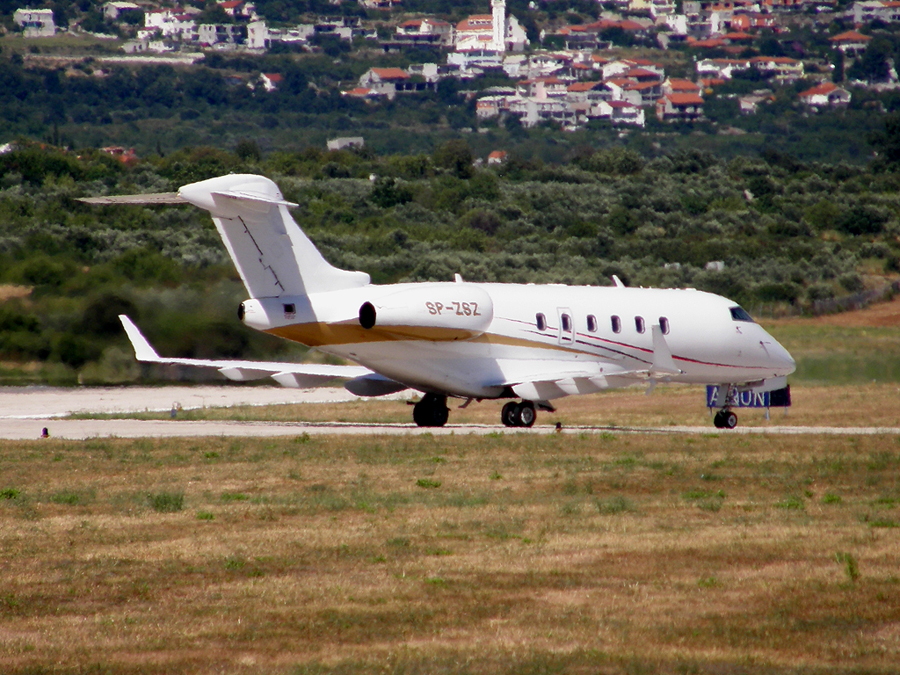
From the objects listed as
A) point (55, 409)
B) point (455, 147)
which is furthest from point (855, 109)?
point (55, 409)

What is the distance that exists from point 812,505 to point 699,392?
22995 mm

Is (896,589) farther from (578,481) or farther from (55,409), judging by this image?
(55,409)

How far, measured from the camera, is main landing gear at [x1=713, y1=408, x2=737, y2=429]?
30062mm

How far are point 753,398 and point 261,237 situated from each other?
1577 centimetres

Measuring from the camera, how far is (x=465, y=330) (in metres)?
26.7

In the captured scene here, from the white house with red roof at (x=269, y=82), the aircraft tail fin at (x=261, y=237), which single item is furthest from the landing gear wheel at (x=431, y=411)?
the white house with red roof at (x=269, y=82)

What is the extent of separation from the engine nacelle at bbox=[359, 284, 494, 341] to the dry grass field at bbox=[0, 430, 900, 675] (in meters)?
3.81

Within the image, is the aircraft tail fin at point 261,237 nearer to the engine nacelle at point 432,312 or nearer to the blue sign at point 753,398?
the engine nacelle at point 432,312

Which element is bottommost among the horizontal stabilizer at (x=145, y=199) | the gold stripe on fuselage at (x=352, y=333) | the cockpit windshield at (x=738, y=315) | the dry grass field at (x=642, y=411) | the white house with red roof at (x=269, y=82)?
the white house with red roof at (x=269, y=82)

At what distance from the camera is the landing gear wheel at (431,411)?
2900 centimetres

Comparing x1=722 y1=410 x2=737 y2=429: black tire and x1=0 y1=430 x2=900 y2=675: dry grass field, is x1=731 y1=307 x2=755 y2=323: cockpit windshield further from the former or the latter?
x1=0 y1=430 x2=900 y2=675: dry grass field

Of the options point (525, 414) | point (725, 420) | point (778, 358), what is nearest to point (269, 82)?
point (778, 358)

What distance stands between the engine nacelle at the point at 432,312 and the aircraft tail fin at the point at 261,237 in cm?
122

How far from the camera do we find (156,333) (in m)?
36.5
